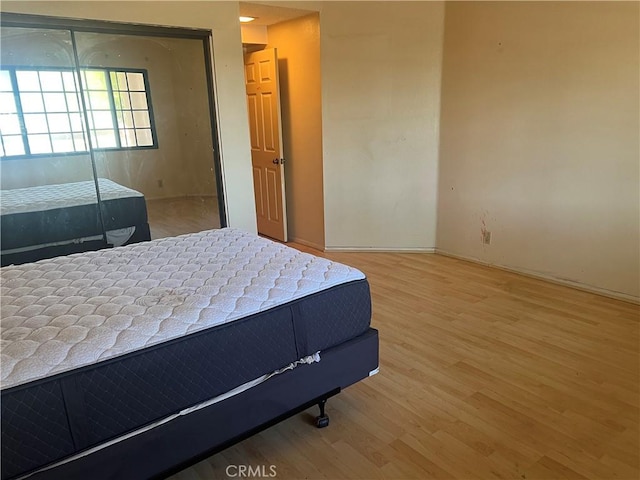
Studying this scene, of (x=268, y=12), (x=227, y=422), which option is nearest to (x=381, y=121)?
(x=268, y=12)

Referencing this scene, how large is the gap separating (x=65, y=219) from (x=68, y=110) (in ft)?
2.70

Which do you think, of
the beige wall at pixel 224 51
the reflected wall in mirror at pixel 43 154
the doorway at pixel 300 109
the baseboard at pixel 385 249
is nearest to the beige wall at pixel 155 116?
the reflected wall in mirror at pixel 43 154

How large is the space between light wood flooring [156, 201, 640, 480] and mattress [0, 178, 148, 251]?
7.33ft

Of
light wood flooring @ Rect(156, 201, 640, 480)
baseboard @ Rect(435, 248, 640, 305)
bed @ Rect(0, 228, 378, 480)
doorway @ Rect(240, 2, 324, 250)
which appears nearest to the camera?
bed @ Rect(0, 228, 378, 480)

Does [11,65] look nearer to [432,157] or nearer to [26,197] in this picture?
[26,197]

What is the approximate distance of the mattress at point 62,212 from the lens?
321cm

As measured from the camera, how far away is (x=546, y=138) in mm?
3557

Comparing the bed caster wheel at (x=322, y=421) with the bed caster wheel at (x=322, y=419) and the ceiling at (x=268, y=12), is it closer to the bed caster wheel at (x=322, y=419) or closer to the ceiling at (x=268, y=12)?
the bed caster wheel at (x=322, y=419)

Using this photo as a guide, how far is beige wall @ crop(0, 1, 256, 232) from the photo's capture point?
3113mm

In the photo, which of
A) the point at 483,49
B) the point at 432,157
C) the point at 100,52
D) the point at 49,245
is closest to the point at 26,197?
the point at 49,245

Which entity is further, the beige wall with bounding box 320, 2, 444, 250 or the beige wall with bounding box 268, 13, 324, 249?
the beige wall with bounding box 268, 13, 324, 249

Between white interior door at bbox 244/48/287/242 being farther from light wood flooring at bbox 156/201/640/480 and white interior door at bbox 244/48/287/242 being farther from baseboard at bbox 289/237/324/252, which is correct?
light wood flooring at bbox 156/201/640/480

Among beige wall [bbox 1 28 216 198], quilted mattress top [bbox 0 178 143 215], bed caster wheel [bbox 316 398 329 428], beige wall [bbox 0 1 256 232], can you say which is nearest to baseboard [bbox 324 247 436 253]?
beige wall [bbox 0 1 256 232]

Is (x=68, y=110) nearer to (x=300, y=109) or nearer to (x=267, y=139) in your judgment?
(x=267, y=139)
